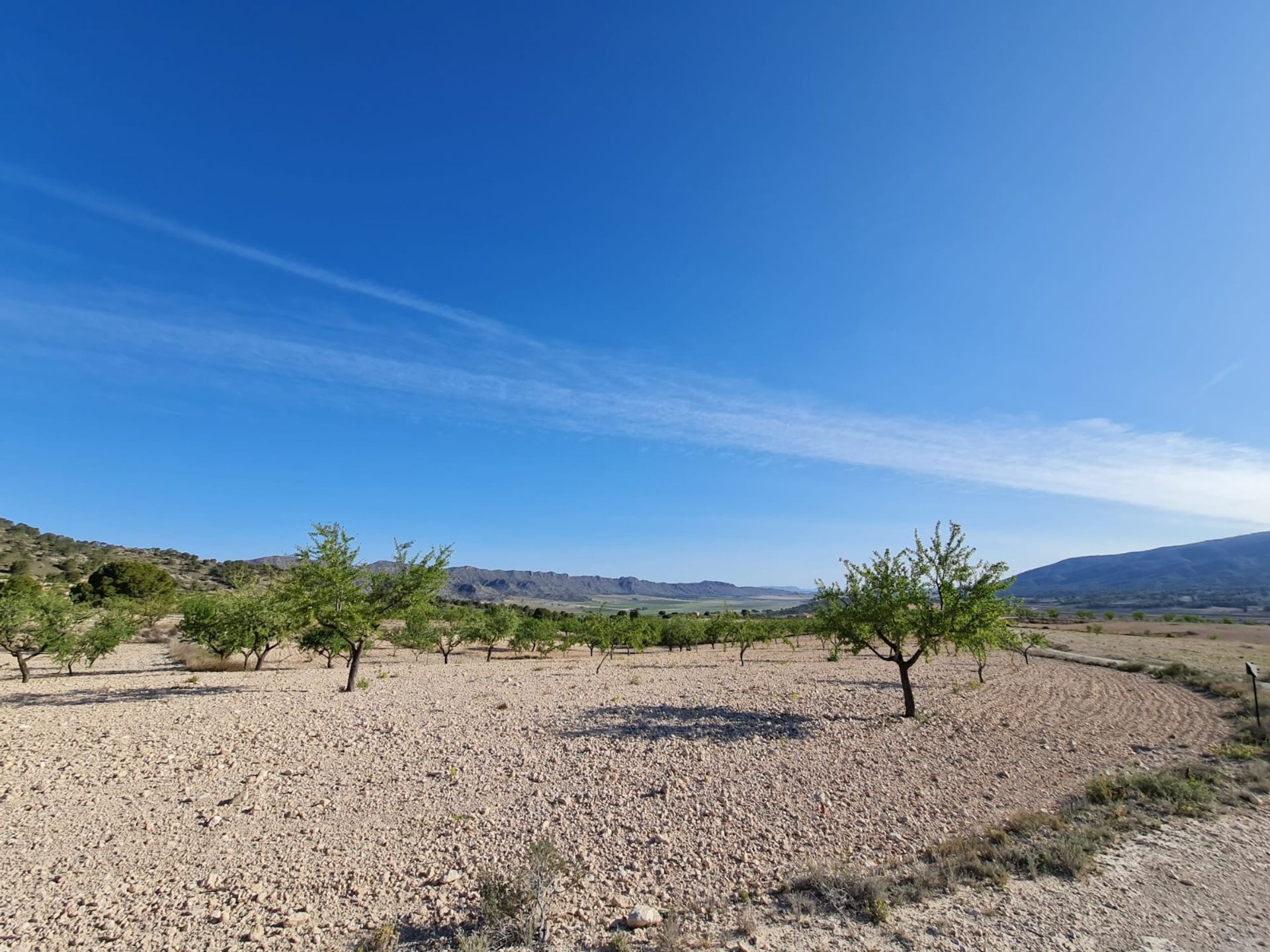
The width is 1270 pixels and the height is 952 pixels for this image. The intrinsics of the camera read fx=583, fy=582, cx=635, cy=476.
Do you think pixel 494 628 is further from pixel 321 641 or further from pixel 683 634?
pixel 321 641

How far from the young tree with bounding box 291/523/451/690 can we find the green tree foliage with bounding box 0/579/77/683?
14.2 meters

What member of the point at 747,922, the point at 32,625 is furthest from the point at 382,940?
the point at 32,625

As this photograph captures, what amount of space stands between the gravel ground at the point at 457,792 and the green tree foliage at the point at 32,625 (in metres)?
3.29

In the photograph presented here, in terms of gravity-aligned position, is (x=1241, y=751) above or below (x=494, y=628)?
below

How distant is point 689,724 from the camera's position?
1969cm

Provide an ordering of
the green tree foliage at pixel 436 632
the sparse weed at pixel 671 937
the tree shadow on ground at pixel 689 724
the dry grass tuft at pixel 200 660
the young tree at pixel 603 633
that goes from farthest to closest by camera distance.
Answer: the young tree at pixel 603 633 < the green tree foliage at pixel 436 632 < the dry grass tuft at pixel 200 660 < the tree shadow on ground at pixel 689 724 < the sparse weed at pixel 671 937

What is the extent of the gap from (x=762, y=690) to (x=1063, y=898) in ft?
60.5

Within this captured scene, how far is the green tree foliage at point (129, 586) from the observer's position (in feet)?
193

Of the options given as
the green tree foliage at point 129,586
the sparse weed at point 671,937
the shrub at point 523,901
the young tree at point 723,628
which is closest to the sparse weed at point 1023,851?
the sparse weed at point 671,937

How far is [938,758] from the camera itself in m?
16.5

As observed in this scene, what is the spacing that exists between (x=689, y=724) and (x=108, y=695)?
22661 millimetres

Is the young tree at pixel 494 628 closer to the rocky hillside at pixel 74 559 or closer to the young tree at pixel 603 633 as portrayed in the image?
the young tree at pixel 603 633

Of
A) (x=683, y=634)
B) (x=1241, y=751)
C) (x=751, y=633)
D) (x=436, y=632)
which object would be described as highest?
(x=436, y=632)

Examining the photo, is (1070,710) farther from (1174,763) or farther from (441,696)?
(441,696)
